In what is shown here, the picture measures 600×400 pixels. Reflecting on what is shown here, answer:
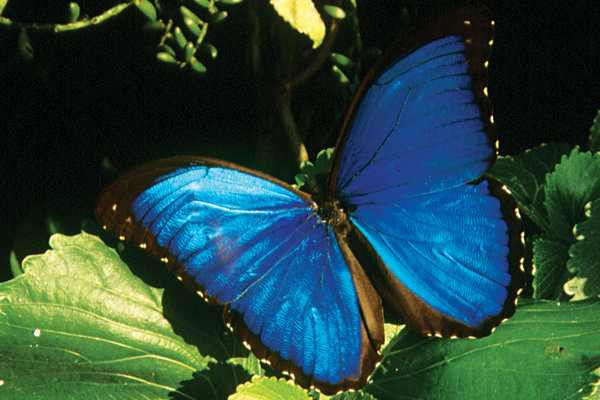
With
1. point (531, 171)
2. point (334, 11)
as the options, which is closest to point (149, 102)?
point (334, 11)

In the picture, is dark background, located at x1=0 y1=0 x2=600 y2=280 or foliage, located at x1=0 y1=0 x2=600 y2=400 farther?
dark background, located at x1=0 y1=0 x2=600 y2=280

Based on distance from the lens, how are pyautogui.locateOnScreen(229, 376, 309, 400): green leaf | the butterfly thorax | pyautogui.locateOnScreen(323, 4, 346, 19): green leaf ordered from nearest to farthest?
1. pyautogui.locateOnScreen(229, 376, 309, 400): green leaf
2. the butterfly thorax
3. pyautogui.locateOnScreen(323, 4, 346, 19): green leaf

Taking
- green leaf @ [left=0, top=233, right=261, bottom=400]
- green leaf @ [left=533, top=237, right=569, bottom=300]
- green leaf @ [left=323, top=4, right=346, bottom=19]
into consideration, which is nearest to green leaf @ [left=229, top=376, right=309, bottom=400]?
green leaf @ [left=0, top=233, right=261, bottom=400]

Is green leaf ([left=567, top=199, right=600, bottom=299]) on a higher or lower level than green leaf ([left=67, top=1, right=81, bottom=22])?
lower

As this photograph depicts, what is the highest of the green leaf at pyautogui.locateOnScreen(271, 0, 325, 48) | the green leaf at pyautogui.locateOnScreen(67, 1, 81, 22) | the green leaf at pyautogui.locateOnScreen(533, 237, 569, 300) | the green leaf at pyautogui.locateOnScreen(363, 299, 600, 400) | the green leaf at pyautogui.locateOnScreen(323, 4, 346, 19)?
the green leaf at pyautogui.locateOnScreen(323, 4, 346, 19)

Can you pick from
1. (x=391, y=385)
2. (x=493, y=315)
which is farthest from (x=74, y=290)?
(x=493, y=315)

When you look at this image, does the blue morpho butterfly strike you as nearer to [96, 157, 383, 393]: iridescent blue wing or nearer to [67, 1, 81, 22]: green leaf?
[96, 157, 383, 393]: iridescent blue wing

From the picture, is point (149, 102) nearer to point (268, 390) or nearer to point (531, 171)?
point (268, 390)
